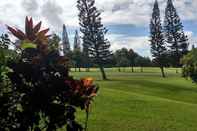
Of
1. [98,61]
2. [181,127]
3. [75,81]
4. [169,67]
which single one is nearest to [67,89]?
[75,81]

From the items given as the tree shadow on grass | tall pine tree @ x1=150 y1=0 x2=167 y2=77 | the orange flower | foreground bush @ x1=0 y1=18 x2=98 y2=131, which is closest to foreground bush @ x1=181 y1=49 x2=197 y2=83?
the tree shadow on grass

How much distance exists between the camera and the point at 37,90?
4.46 m

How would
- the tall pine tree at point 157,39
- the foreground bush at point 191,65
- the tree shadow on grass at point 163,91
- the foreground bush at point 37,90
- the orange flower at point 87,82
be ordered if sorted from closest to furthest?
the foreground bush at point 37,90 → the orange flower at point 87,82 → the tree shadow on grass at point 163,91 → the foreground bush at point 191,65 → the tall pine tree at point 157,39

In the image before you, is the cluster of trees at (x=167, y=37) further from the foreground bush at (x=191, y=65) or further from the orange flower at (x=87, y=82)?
the orange flower at (x=87, y=82)

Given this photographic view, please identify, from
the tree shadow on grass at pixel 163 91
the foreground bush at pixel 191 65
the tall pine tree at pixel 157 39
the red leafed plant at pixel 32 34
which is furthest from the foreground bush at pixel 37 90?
the tall pine tree at pixel 157 39

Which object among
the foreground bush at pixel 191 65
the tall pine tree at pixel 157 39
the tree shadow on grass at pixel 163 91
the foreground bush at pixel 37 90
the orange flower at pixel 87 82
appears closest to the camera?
the foreground bush at pixel 37 90

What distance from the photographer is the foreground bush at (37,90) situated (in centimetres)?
448

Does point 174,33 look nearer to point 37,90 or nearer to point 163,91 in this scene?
point 163,91

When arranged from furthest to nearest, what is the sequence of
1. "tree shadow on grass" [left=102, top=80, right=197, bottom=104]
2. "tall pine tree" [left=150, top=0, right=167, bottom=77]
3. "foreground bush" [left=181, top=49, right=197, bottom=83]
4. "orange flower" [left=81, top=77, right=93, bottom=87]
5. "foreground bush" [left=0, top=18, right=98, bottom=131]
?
"tall pine tree" [left=150, top=0, right=167, bottom=77] < "foreground bush" [left=181, top=49, right=197, bottom=83] < "tree shadow on grass" [left=102, top=80, right=197, bottom=104] < "orange flower" [left=81, top=77, right=93, bottom=87] < "foreground bush" [left=0, top=18, right=98, bottom=131]

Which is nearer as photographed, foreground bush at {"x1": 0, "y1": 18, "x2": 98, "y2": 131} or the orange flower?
foreground bush at {"x1": 0, "y1": 18, "x2": 98, "y2": 131}

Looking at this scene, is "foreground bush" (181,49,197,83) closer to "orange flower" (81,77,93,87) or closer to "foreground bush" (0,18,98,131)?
"orange flower" (81,77,93,87)

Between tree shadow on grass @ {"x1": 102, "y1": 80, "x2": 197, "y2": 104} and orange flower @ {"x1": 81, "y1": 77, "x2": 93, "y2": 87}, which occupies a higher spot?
orange flower @ {"x1": 81, "y1": 77, "x2": 93, "y2": 87}

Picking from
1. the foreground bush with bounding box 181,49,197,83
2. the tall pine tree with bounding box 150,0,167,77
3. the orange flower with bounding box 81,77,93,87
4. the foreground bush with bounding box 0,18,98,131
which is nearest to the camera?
the foreground bush with bounding box 0,18,98,131

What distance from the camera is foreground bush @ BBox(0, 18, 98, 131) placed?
4.48 metres
